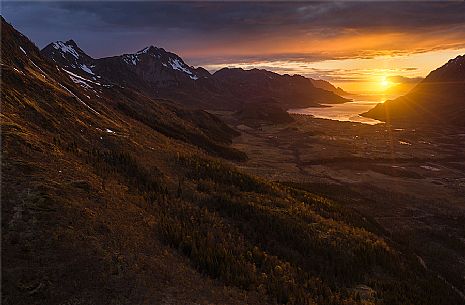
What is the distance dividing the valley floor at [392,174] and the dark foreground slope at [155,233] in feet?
22.7

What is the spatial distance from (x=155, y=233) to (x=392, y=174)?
67.8 meters

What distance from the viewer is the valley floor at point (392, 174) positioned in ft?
144

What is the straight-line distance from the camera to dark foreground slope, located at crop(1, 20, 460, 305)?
19609mm

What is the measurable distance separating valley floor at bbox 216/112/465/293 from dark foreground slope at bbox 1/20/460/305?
692cm

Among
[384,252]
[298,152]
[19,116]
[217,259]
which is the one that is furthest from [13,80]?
[298,152]

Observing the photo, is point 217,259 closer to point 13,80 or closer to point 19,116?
point 19,116

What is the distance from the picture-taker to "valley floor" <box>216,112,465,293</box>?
4398 centimetres

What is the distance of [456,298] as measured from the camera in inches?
1168

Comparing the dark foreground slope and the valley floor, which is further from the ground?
the dark foreground slope

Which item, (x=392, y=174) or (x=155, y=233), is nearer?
(x=155, y=233)

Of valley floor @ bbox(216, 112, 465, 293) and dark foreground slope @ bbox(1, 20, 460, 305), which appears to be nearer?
dark foreground slope @ bbox(1, 20, 460, 305)

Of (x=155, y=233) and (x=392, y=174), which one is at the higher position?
(x=155, y=233)

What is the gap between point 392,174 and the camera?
267 ft

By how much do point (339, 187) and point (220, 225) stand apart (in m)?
40.8
